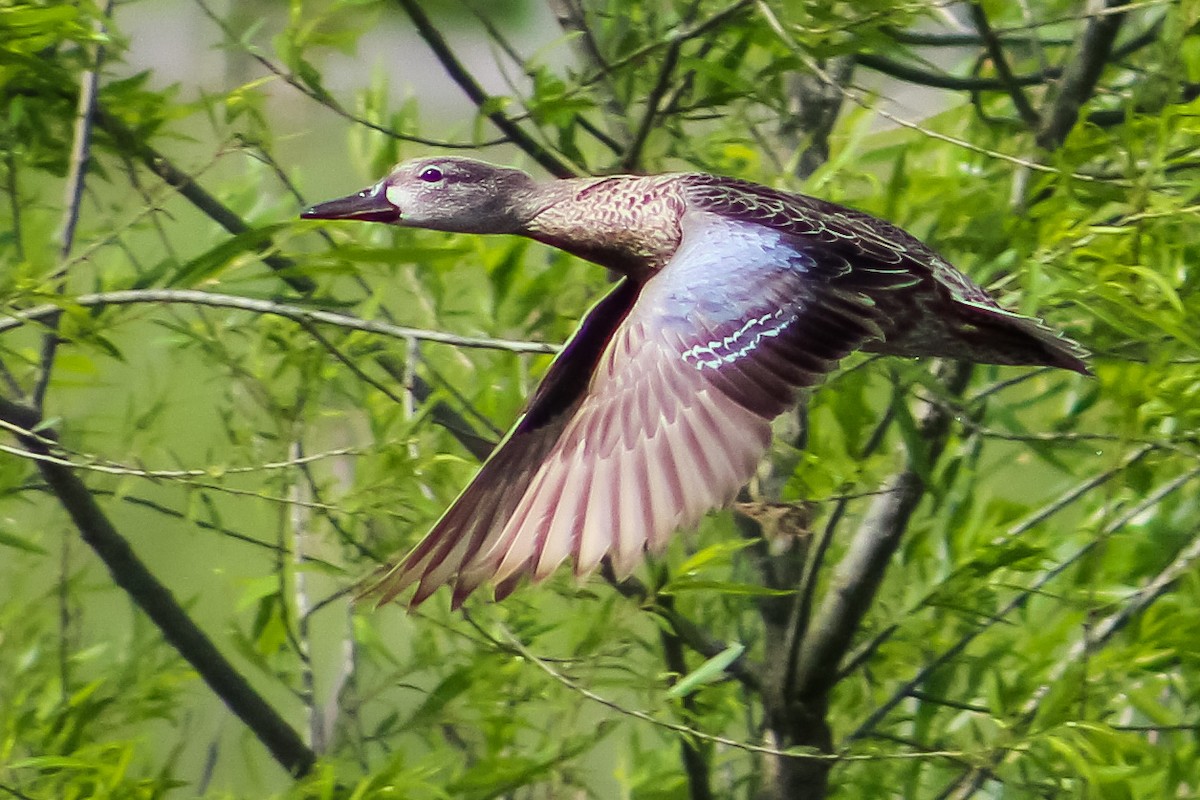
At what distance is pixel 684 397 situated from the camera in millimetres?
514

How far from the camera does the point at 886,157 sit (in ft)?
2.71

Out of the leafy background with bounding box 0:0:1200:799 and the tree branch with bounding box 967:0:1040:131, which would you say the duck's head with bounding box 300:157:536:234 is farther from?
the tree branch with bounding box 967:0:1040:131

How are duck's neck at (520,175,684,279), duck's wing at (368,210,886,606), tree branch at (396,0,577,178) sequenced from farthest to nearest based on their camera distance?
1. tree branch at (396,0,577,178)
2. duck's neck at (520,175,684,279)
3. duck's wing at (368,210,886,606)

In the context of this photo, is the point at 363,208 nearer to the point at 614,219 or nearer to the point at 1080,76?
the point at 614,219

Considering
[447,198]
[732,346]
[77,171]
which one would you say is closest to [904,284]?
[732,346]

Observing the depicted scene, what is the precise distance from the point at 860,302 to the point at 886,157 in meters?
0.32

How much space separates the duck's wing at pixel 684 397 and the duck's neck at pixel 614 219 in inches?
1.4

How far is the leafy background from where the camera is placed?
2.18 feet

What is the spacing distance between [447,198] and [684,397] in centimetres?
21

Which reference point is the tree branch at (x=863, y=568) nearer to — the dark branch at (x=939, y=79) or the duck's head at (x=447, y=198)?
the dark branch at (x=939, y=79)

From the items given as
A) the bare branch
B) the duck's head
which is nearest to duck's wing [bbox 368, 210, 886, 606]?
the duck's head

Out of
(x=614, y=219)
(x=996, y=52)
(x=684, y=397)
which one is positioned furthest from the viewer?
(x=996, y=52)

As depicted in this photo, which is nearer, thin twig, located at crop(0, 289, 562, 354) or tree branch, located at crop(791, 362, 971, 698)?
thin twig, located at crop(0, 289, 562, 354)

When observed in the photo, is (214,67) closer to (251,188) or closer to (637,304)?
(251,188)
